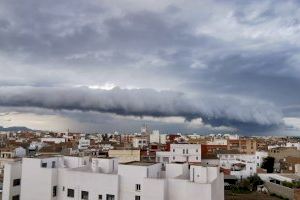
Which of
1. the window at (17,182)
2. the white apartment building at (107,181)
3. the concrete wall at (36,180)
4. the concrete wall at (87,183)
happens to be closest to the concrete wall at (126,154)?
the white apartment building at (107,181)

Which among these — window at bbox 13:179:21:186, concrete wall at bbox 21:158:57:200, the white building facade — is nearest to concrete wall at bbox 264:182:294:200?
the white building facade

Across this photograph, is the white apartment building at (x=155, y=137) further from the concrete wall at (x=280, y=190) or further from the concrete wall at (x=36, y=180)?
the concrete wall at (x=36, y=180)

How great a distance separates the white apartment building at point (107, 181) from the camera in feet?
116

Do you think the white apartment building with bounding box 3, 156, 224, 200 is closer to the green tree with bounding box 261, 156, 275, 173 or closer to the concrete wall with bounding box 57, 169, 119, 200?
the concrete wall with bounding box 57, 169, 119, 200

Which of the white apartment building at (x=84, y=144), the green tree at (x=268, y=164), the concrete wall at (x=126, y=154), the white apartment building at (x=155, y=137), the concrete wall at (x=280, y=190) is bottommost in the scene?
the concrete wall at (x=280, y=190)

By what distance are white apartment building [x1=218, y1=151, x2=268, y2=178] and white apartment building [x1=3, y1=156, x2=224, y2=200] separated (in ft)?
137

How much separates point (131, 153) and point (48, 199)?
128 feet

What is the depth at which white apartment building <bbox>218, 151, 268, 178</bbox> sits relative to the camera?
258 feet

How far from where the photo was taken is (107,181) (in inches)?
1500

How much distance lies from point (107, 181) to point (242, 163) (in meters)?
52.6

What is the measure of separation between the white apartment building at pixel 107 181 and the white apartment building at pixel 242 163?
41.6 meters

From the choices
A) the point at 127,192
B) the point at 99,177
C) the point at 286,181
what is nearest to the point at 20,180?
the point at 99,177

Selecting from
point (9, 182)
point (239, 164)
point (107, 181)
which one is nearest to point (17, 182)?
point (9, 182)

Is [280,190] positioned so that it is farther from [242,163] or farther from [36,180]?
[36,180]
